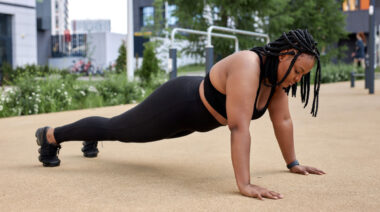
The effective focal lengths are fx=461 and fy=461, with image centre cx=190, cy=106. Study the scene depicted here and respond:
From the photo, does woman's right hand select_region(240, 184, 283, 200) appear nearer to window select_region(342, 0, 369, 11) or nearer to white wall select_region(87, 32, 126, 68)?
white wall select_region(87, 32, 126, 68)

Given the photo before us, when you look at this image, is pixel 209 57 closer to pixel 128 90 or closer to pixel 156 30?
pixel 128 90

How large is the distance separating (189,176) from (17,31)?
20.3 metres

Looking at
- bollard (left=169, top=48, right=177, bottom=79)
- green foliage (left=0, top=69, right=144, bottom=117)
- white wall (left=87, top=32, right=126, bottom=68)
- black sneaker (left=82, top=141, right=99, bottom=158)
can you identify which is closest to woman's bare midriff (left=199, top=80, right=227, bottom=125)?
black sneaker (left=82, top=141, right=99, bottom=158)

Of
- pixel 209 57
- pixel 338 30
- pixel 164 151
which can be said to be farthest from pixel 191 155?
pixel 338 30

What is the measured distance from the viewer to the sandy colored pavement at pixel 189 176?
2324 mm

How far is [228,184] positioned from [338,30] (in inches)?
765

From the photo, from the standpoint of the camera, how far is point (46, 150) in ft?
10.7

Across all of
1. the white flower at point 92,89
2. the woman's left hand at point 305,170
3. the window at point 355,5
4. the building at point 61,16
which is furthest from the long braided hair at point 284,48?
the building at point 61,16

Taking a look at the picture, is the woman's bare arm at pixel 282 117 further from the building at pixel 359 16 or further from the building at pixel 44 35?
the building at pixel 44 35

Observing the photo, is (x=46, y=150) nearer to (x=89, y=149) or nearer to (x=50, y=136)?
(x=50, y=136)

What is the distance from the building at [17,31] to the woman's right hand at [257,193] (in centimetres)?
1981

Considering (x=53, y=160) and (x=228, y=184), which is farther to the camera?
(x=53, y=160)

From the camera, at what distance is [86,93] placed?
864 centimetres

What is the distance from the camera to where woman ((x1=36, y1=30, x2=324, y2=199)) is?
7.75ft
